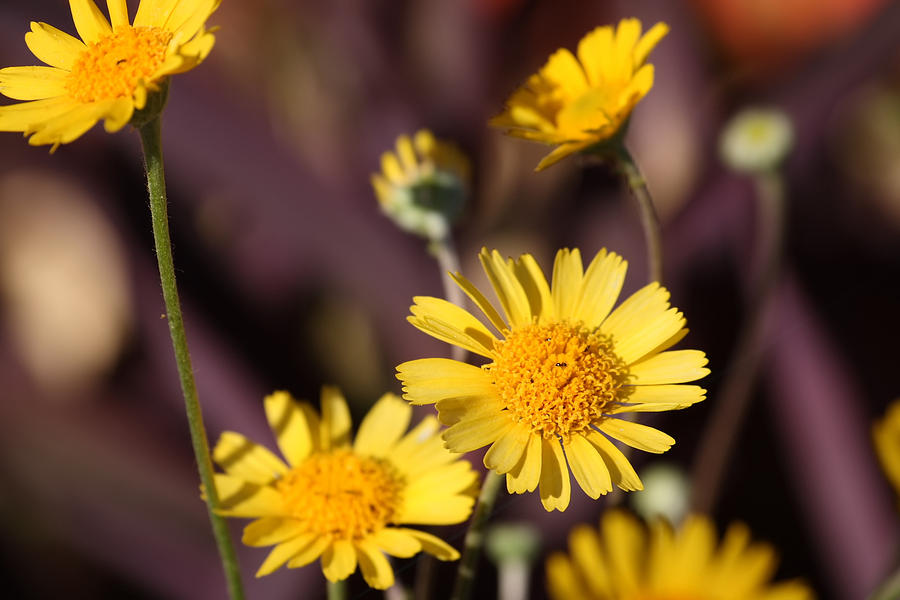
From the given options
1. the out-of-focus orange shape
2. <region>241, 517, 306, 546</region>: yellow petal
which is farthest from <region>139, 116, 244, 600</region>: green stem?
the out-of-focus orange shape

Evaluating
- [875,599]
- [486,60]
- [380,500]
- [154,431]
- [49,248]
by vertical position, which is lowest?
[875,599]

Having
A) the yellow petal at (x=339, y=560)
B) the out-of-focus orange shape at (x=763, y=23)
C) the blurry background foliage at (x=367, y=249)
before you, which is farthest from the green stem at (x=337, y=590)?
the out-of-focus orange shape at (x=763, y=23)

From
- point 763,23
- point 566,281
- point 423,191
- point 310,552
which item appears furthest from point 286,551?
point 763,23

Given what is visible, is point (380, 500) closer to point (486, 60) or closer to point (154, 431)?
point (154, 431)

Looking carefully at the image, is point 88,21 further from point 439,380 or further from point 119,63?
point 439,380

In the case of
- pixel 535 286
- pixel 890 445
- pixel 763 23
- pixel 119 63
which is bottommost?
pixel 890 445

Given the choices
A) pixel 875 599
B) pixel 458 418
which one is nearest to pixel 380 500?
pixel 458 418

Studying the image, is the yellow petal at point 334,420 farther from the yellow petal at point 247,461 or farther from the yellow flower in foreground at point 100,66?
the yellow flower in foreground at point 100,66
